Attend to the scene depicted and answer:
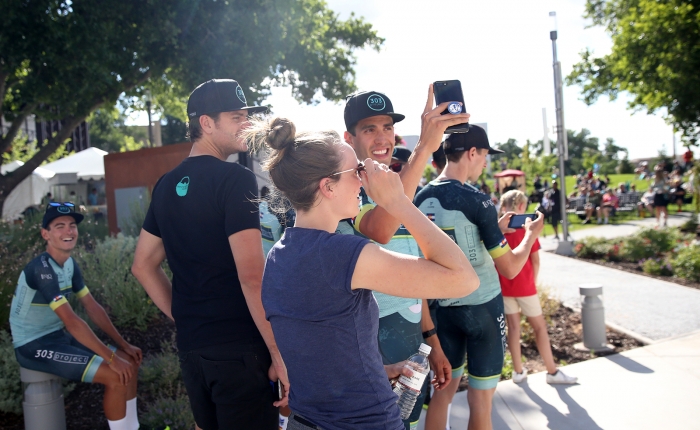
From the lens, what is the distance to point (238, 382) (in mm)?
2328

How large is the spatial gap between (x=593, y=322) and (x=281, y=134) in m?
5.04

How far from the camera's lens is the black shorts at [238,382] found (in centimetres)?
233

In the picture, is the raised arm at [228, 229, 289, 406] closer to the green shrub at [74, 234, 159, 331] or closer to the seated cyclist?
the seated cyclist

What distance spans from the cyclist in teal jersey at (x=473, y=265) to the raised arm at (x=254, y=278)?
1.26m

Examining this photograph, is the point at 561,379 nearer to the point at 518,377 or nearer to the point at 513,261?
the point at 518,377

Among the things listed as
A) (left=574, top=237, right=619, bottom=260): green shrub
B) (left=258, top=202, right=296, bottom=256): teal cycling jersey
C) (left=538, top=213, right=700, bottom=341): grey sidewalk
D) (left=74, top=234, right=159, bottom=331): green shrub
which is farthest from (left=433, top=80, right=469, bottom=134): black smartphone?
(left=574, top=237, right=619, bottom=260): green shrub

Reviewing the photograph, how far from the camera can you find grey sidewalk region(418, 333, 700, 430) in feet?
13.3

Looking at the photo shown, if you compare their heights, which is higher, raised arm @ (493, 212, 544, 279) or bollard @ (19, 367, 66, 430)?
raised arm @ (493, 212, 544, 279)

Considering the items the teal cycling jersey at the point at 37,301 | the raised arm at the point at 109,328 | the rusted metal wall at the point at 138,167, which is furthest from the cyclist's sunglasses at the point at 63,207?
the rusted metal wall at the point at 138,167

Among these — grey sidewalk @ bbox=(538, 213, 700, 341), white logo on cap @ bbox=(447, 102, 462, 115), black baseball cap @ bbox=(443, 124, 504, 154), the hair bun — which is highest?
white logo on cap @ bbox=(447, 102, 462, 115)

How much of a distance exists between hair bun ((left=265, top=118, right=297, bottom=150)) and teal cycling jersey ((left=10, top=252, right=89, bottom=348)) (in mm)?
2536

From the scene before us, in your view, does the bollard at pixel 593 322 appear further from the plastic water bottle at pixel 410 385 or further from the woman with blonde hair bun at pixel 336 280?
the woman with blonde hair bun at pixel 336 280

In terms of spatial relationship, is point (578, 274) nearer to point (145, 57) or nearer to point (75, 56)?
point (145, 57)

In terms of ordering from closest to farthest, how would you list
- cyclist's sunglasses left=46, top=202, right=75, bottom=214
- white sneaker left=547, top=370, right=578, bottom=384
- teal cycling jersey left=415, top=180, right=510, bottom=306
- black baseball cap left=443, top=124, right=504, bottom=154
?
teal cycling jersey left=415, top=180, right=510, bottom=306, black baseball cap left=443, top=124, right=504, bottom=154, cyclist's sunglasses left=46, top=202, right=75, bottom=214, white sneaker left=547, top=370, right=578, bottom=384
